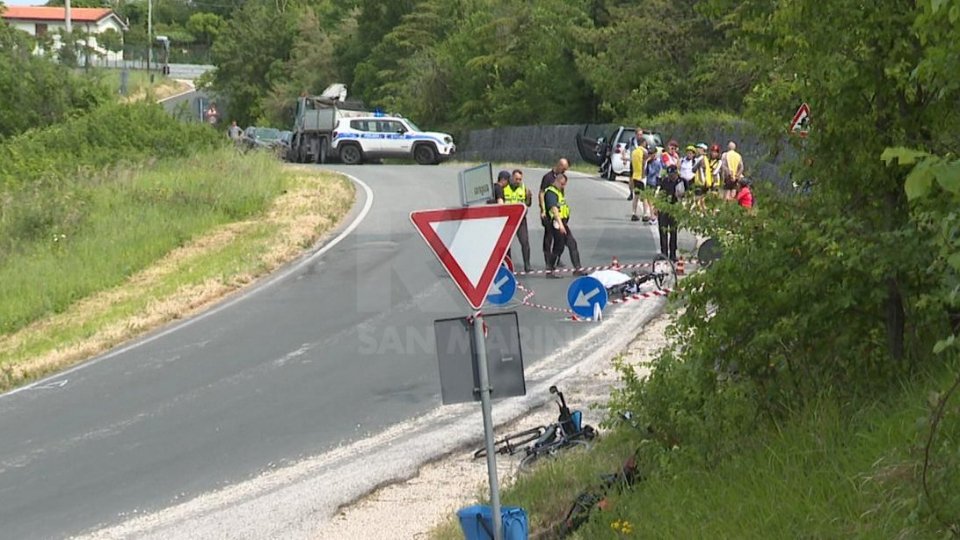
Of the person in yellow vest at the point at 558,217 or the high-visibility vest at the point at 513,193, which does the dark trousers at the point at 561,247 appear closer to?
the person in yellow vest at the point at 558,217

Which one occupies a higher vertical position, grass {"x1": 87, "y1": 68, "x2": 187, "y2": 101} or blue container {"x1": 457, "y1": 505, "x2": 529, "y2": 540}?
grass {"x1": 87, "y1": 68, "x2": 187, "y2": 101}

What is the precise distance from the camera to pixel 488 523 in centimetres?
735

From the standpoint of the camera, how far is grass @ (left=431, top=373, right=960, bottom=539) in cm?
594

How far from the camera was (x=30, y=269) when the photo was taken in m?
24.0

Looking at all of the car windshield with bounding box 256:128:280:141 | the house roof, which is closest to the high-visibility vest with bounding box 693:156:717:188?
the car windshield with bounding box 256:128:280:141

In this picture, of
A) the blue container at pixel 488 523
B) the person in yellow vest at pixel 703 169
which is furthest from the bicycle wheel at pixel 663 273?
the blue container at pixel 488 523

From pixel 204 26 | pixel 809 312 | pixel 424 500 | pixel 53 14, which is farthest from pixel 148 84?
pixel 809 312

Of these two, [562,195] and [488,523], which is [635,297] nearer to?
[562,195]

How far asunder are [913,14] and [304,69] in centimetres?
8031

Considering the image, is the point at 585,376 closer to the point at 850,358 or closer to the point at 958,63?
the point at 850,358

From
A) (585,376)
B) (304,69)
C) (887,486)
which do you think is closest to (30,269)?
(585,376)

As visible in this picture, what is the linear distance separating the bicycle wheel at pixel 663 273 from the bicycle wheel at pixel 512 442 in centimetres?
714

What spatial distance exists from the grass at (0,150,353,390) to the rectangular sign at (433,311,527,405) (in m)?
9.95

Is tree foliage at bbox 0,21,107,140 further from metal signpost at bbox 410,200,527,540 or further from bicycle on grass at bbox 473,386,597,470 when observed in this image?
metal signpost at bbox 410,200,527,540
